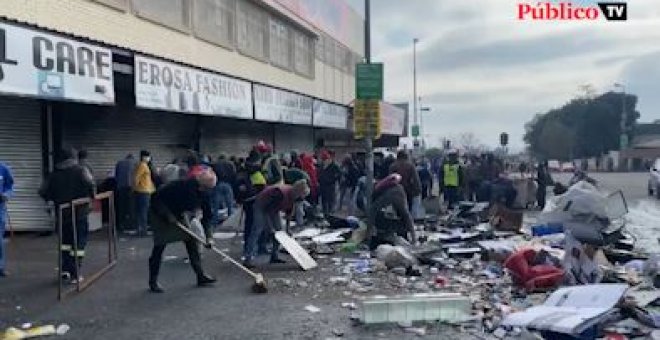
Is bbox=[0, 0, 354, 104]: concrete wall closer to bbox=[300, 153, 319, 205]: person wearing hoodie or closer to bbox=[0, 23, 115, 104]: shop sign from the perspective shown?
bbox=[0, 23, 115, 104]: shop sign

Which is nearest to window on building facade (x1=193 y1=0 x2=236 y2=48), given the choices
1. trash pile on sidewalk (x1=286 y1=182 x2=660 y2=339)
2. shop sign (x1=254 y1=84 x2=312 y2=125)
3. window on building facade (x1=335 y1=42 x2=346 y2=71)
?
shop sign (x1=254 y1=84 x2=312 y2=125)

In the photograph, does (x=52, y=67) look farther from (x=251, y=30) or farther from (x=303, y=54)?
(x=303, y=54)

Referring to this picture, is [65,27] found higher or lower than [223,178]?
higher

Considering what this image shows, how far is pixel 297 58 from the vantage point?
34406mm

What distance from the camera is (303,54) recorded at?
35531mm

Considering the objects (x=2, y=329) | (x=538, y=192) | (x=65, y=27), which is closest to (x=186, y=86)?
(x=65, y=27)

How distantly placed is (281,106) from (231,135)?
2.27m

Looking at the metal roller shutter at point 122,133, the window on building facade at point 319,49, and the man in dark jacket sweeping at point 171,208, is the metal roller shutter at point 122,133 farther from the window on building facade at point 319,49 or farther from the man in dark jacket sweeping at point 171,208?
the window on building facade at point 319,49

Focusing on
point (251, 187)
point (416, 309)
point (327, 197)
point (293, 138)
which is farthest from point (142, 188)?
point (293, 138)

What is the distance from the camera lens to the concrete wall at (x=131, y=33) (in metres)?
15.0

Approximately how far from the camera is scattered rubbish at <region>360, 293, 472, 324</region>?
7906mm

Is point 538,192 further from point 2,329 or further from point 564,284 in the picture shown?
point 2,329

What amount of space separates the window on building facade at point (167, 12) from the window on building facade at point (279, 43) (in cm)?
818

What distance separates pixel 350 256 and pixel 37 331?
6.25 m
